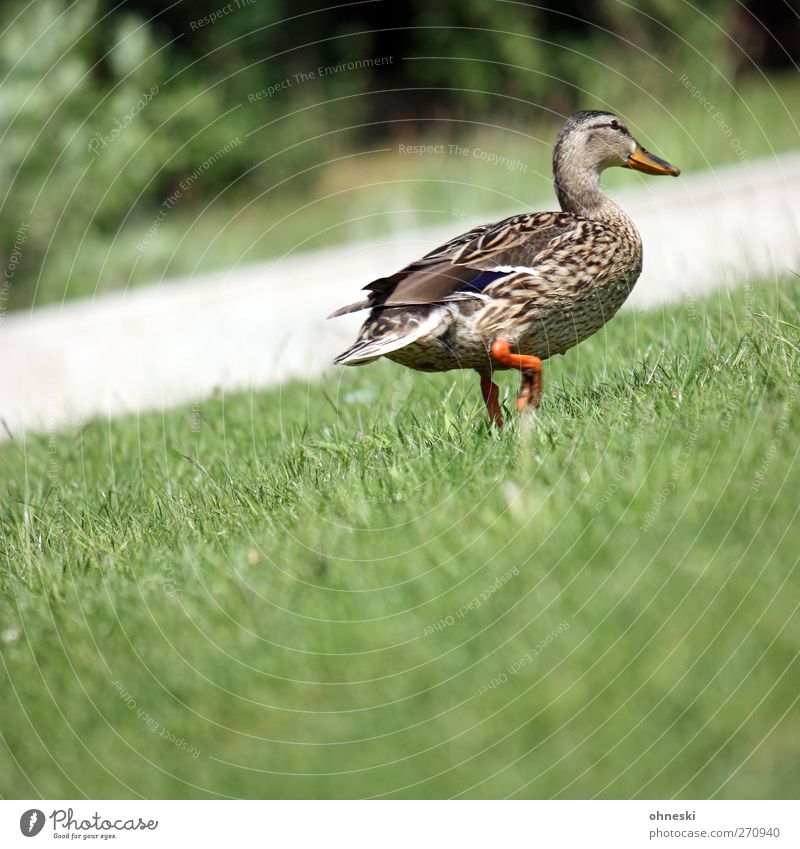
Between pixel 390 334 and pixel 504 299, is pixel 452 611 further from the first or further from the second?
pixel 504 299

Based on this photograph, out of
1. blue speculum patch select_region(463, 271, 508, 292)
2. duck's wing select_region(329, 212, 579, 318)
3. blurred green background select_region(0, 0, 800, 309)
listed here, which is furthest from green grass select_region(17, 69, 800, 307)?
blue speculum patch select_region(463, 271, 508, 292)

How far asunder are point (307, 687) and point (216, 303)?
634cm

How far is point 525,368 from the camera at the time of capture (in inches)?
176

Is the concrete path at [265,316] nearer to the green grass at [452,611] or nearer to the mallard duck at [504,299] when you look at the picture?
the mallard duck at [504,299]

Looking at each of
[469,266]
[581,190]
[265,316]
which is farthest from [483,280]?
[265,316]

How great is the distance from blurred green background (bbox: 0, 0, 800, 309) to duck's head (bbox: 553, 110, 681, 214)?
4.39 meters

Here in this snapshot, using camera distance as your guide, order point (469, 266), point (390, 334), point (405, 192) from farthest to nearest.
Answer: point (405, 192)
point (469, 266)
point (390, 334)

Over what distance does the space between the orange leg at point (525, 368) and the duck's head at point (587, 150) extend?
3.43 feet

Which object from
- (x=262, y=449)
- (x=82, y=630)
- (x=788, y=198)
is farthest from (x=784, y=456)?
(x=788, y=198)

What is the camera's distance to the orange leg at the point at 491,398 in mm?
4686

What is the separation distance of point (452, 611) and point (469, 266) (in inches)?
71.5

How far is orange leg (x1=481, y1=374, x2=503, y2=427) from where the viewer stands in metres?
4.69

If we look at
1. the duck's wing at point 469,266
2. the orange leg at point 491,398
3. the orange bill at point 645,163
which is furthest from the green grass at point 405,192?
the orange leg at point 491,398

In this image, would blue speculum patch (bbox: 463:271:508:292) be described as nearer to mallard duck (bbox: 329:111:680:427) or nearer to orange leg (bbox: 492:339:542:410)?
mallard duck (bbox: 329:111:680:427)
